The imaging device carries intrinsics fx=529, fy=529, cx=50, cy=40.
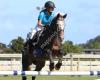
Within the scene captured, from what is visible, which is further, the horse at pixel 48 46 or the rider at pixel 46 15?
the rider at pixel 46 15

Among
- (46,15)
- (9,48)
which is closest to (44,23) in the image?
(46,15)

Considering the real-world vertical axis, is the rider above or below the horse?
above

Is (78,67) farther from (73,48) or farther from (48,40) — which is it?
(73,48)

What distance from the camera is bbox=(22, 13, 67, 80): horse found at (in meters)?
13.6

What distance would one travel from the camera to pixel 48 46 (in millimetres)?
14070

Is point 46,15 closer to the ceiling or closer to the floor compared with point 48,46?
closer to the ceiling

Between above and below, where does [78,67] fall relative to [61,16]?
below

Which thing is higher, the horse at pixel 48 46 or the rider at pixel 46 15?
the rider at pixel 46 15

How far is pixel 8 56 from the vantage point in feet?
111

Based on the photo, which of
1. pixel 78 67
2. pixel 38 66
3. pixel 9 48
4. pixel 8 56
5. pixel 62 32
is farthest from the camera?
pixel 9 48

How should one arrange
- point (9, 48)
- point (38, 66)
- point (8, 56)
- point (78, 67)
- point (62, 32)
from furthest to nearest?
point (9, 48) → point (8, 56) → point (78, 67) → point (38, 66) → point (62, 32)

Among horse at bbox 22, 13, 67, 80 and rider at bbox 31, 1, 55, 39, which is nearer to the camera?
horse at bbox 22, 13, 67, 80

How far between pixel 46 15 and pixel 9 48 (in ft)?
213

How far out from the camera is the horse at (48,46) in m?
13.6
